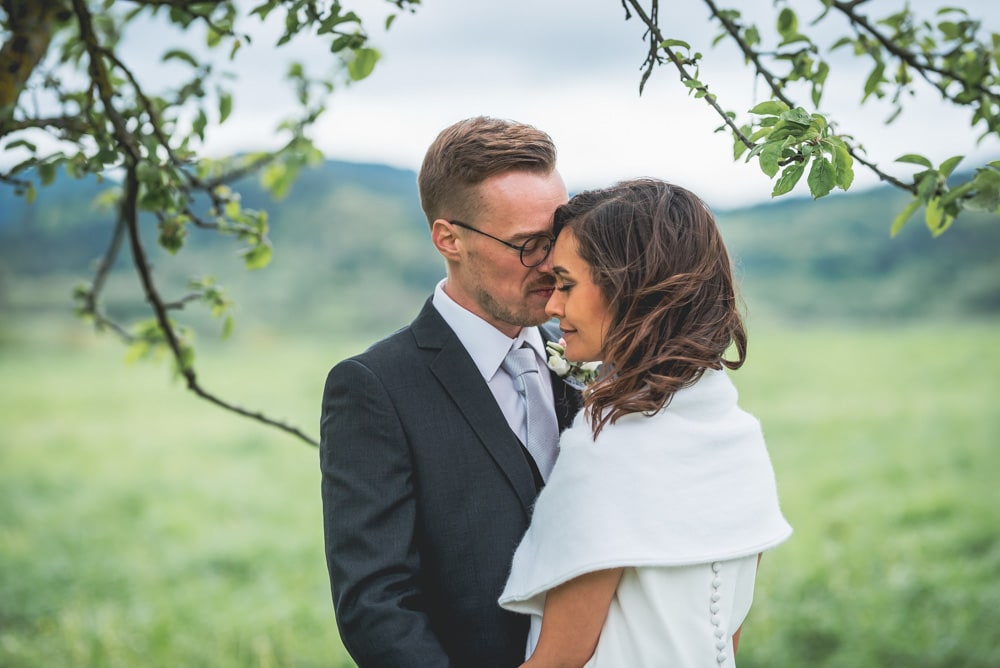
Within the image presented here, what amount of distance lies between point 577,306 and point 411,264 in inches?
573

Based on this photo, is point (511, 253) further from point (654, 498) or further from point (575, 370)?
point (654, 498)

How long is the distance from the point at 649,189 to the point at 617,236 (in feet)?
0.53

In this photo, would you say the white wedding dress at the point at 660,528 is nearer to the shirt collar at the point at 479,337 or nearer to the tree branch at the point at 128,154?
the shirt collar at the point at 479,337

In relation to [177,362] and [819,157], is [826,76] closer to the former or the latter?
[819,157]

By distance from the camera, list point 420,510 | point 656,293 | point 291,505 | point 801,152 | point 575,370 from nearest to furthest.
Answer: point 801,152 → point 656,293 → point 420,510 → point 575,370 → point 291,505

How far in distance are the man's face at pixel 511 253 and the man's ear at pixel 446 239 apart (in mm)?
86

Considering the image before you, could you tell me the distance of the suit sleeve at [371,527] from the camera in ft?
6.73

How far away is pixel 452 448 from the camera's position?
227 centimetres

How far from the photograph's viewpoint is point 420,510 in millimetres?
2252

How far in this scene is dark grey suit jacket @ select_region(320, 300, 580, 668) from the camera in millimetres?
A: 2088

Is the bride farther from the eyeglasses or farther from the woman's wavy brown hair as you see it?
the eyeglasses

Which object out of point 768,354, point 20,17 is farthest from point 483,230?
point 768,354

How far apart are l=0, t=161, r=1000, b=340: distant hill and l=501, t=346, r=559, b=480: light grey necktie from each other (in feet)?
39.7

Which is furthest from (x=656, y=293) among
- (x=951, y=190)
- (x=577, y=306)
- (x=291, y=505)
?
(x=291, y=505)
